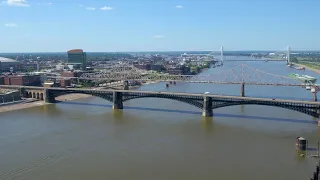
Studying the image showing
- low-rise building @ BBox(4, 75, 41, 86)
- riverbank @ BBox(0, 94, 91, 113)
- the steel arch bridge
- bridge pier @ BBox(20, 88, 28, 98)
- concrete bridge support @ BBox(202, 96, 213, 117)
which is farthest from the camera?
the steel arch bridge

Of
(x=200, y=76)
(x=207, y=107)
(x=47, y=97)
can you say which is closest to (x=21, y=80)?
(x=47, y=97)

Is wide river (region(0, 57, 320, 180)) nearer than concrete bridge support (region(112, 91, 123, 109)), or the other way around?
wide river (region(0, 57, 320, 180))

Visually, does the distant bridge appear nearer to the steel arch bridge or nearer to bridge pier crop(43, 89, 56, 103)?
the steel arch bridge

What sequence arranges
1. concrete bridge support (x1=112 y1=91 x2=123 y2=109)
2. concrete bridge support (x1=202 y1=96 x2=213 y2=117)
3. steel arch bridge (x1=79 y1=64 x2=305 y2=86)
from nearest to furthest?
concrete bridge support (x1=202 y1=96 x2=213 y2=117)
concrete bridge support (x1=112 y1=91 x2=123 y2=109)
steel arch bridge (x1=79 y1=64 x2=305 y2=86)

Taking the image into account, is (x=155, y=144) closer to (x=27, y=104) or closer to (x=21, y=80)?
(x=27, y=104)

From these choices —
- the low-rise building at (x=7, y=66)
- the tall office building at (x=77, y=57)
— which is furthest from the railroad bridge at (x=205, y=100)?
the tall office building at (x=77, y=57)

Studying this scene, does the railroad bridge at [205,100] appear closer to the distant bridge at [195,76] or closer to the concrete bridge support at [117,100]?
the concrete bridge support at [117,100]

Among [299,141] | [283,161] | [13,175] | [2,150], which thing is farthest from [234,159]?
[2,150]

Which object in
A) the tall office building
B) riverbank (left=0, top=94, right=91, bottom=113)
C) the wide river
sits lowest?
the wide river

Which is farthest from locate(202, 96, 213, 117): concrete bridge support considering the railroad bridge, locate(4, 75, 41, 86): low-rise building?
locate(4, 75, 41, 86): low-rise building
